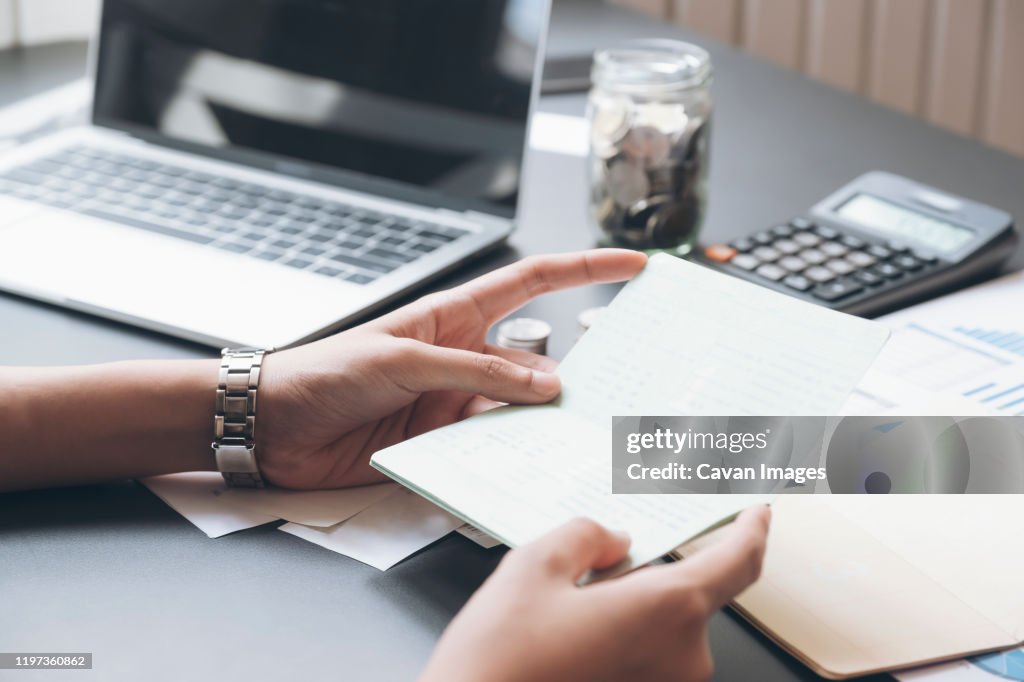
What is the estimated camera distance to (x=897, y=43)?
1.84 metres

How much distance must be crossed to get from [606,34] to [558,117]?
303 mm

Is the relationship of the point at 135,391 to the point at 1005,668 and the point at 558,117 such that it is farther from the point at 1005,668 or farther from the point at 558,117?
the point at 558,117

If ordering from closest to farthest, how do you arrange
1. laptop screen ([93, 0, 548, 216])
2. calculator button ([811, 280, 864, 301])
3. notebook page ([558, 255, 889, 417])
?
1. notebook page ([558, 255, 889, 417])
2. calculator button ([811, 280, 864, 301])
3. laptop screen ([93, 0, 548, 216])

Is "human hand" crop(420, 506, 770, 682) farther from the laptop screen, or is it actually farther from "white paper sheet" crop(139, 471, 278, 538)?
the laptop screen

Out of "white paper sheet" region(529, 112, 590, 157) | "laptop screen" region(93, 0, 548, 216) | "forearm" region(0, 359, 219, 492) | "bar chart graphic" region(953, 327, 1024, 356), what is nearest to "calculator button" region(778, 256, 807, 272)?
"bar chart graphic" region(953, 327, 1024, 356)

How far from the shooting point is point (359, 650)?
1.76ft

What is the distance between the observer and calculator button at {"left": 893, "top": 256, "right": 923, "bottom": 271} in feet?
2.90

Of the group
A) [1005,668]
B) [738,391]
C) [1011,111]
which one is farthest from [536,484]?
[1011,111]

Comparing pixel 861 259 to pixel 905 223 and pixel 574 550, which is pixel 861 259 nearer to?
pixel 905 223

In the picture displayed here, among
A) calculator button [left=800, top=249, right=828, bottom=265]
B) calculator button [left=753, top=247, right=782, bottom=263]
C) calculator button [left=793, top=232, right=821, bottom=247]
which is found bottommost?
calculator button [left=753, top=247, right=782, bottom=263]

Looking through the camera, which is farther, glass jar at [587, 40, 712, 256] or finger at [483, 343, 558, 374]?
glass jar at [587, 40, 712, 256]

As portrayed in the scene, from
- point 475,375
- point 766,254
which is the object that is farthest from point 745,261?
point 475,375

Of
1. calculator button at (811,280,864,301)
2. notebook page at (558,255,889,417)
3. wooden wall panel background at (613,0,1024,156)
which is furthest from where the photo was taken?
wooden wall panel background at (613,0,1024,156)

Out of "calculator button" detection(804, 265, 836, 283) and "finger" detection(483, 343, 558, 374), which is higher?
"calculator button" detection(804, 265, 836, 283)
